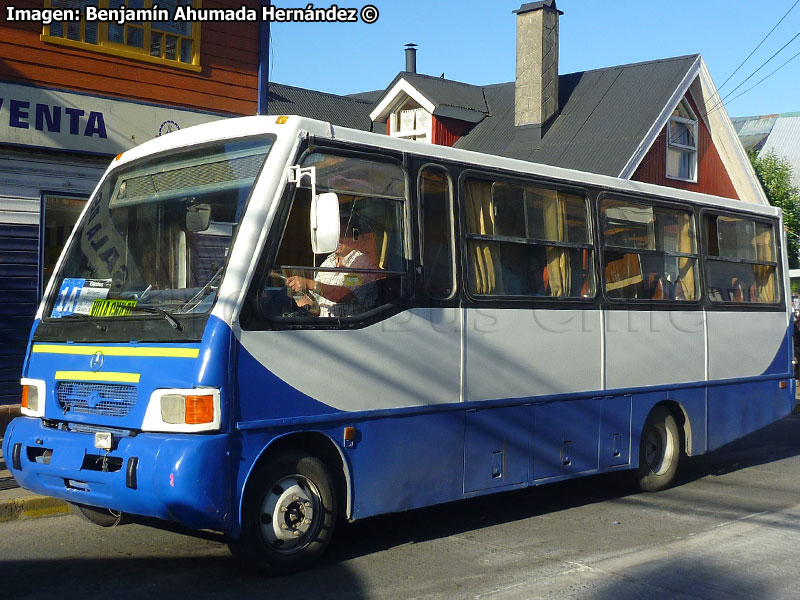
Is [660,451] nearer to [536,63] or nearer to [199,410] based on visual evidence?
[199,410]

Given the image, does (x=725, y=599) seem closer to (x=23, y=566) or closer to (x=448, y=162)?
(x=448, y=162)

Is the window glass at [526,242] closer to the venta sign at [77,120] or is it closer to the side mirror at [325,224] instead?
the side mirror at [325,224]

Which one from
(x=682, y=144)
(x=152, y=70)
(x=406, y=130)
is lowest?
(x=152, y=70)

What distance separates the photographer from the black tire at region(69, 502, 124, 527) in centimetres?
731

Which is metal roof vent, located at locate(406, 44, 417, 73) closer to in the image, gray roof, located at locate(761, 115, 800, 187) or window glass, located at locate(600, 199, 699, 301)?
gray roof, located at locate(761, 115, 800, 187)

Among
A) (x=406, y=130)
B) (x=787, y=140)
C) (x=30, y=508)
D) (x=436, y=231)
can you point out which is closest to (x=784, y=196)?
(x=406, y=130)

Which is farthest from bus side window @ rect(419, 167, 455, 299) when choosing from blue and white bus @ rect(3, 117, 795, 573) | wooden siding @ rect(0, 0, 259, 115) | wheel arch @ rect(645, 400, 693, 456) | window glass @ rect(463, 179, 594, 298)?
wooden siding @ rect(0, 0, 259, 115)

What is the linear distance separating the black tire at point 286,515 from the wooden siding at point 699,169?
1844 centimetres

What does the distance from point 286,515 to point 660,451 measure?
4.84m

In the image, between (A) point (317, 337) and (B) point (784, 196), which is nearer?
(A) point (317, 337)

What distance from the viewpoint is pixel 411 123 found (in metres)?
27.5

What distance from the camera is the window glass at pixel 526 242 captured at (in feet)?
25.4

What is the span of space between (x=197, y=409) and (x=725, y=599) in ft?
10.8

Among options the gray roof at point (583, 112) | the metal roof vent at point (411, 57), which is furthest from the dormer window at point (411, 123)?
the metal roof vent at point (411, 57)
